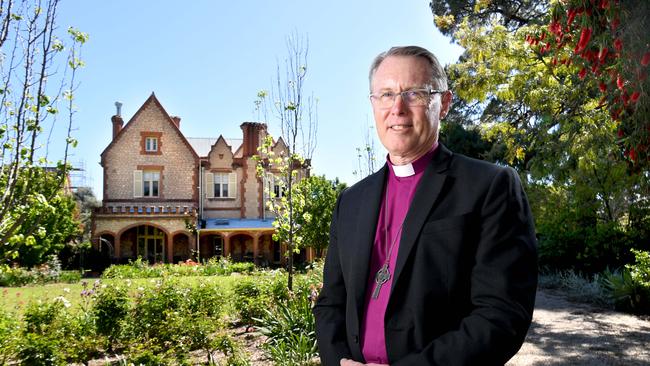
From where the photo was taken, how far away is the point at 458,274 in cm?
179

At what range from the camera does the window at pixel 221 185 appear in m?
34.4

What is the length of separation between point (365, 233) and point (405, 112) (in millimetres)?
512

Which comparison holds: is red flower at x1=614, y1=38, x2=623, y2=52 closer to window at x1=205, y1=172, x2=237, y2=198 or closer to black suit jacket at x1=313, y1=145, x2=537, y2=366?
black suit jacket at x1=313, y1=145, x2=537, y2=366

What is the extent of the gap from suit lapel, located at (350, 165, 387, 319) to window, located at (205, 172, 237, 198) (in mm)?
33029

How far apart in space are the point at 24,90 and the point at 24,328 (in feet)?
12.3

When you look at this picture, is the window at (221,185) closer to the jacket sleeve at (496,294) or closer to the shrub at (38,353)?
the shrub at (38,353)

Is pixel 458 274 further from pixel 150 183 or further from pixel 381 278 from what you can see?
pixel 150 183

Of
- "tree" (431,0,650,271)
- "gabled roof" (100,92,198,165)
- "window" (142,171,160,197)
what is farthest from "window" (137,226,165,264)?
"tree" (431,0,650,271)

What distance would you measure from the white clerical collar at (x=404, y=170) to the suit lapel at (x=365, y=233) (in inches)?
3.6

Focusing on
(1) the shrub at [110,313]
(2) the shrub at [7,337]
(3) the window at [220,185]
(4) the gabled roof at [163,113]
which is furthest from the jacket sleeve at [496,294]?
(3) the window at [220,185]

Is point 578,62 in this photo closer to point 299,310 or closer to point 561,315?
point 299,310

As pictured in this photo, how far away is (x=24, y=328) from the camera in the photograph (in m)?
7.77

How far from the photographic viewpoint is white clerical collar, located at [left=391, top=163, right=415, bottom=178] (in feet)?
6.78

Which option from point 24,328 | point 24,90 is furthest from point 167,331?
point 24,90
